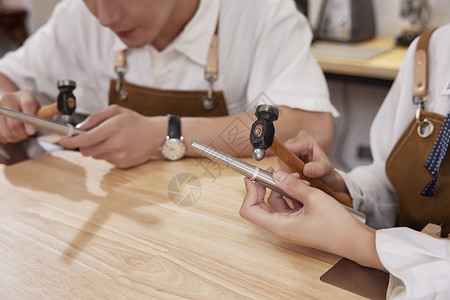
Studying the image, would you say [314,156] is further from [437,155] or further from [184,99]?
[184,99]

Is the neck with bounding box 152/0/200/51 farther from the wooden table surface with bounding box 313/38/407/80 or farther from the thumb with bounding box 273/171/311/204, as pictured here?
the wooden table surface with bounding box 313/38/407/80

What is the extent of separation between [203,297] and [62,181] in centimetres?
51

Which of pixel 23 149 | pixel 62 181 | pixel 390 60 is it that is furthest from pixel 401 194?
pixel 390 60

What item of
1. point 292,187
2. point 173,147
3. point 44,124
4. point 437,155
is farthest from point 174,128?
point 437,155

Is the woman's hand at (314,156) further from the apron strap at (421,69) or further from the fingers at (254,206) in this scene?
the apron strap at (421,69)

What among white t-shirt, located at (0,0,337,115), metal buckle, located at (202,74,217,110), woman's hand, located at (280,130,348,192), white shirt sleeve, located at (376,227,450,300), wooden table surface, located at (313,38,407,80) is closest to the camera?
white shirt sleeve, located at (376,227,450,300)

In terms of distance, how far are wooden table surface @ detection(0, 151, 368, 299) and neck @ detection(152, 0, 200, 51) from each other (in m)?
0.59

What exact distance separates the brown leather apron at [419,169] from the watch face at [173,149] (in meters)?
0.50

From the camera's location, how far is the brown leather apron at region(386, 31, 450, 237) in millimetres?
1039

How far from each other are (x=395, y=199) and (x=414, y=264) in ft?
1.80

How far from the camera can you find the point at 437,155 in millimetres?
1018

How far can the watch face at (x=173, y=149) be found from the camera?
3.66 ft

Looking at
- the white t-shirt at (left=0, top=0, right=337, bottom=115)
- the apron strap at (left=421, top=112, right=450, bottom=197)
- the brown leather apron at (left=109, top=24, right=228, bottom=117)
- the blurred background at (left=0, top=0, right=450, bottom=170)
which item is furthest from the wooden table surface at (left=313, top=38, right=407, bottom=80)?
the apron strap at (left=421, top=112, right=450, bottom=197)

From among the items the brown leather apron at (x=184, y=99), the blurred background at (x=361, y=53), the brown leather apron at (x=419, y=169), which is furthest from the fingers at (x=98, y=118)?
the blurred background at (x=361, y=53)
